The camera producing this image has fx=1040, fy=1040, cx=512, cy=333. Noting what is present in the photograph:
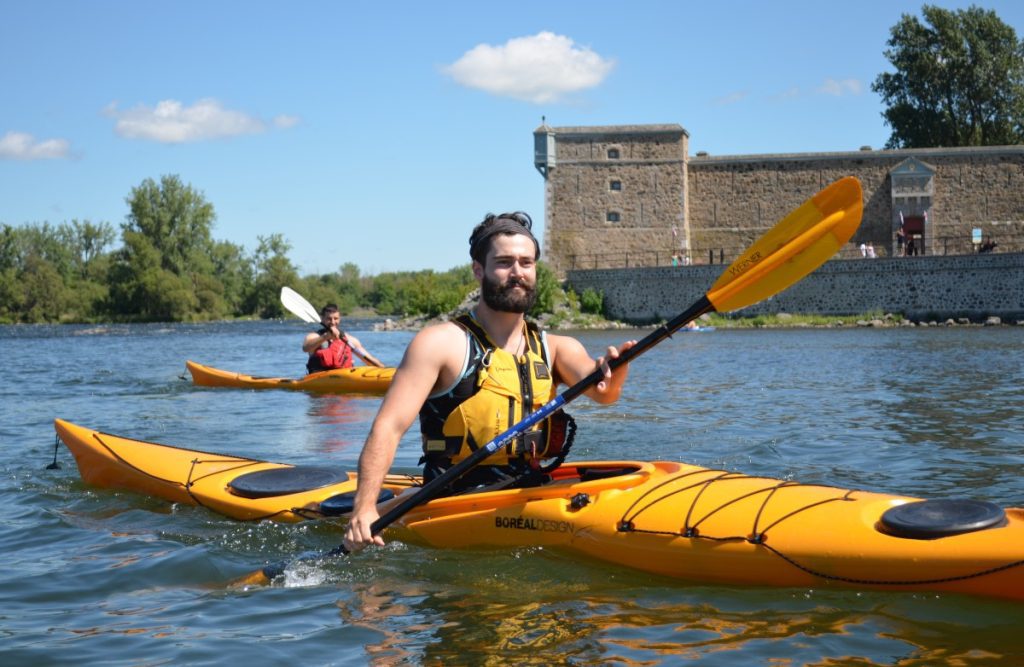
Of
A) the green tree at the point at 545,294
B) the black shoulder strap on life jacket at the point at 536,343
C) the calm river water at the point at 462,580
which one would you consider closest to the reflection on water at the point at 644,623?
the calm river water at the point at 462,580

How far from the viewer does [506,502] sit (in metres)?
4.22

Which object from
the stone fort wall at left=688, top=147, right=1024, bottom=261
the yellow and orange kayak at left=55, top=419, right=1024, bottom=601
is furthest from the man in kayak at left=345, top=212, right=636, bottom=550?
the stone fort wall at left=688, top=147, right=1024, bottom=261

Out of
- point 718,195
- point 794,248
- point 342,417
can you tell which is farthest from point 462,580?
point 718,195

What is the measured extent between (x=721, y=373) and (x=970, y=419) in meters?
6.35

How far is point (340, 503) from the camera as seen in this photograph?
4.66 m

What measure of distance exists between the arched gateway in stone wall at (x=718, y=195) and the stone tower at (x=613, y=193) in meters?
0.04

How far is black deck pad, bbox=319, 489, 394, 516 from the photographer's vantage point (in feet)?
14.9

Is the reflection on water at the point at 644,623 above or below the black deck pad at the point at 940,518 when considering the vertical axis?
below

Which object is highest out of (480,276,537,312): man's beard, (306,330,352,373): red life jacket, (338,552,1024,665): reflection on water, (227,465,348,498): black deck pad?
(480,276,537,312): man's beard

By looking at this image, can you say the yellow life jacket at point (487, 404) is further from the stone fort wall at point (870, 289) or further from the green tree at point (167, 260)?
the green tree at point (167, 260)

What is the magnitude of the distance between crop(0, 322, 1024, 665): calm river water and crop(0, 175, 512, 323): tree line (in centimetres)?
3974

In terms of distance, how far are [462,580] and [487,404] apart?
0.72 meters

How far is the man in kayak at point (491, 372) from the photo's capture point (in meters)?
3.89

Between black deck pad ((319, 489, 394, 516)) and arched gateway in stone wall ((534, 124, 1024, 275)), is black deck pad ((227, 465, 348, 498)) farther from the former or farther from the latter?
arched gateway in stone wall ((534, 124, 1024, 275))
